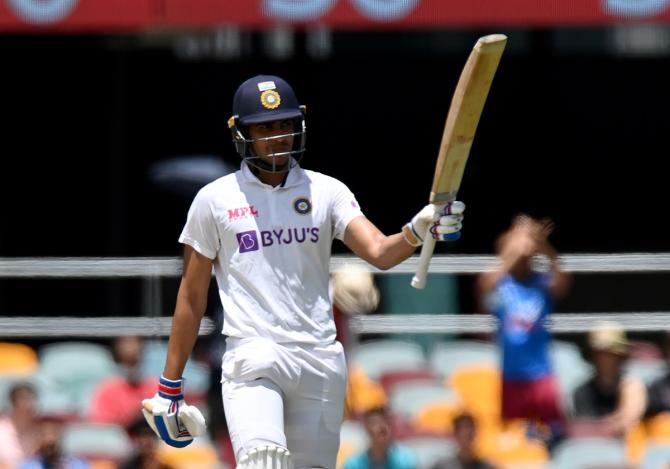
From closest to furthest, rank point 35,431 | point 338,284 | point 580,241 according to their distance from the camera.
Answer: point 338,284 < point 35,431 < point 580,241

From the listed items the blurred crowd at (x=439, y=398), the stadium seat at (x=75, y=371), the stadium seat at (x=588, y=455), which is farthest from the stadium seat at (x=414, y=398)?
the stadium seat at (x=75, y=371)

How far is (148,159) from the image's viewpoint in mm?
12875

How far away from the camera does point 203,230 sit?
4727 mm

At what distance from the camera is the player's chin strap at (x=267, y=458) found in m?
4.47

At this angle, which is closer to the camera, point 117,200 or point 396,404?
point 396,404

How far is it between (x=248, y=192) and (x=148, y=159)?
8246mm

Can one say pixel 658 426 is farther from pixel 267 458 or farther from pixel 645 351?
pixel 267 458

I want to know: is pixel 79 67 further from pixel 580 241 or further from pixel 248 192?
pixel 248 192

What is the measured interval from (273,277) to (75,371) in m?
4.33

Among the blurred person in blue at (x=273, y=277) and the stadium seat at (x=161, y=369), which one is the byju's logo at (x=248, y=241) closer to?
the blurred person in blue at (x=273, y=277)

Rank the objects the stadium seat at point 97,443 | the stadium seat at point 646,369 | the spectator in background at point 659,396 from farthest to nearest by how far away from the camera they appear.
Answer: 1. the stadium seat at point 646,369
2. the spectator in background at point 659,396
3. the stadium seat at point 97,443

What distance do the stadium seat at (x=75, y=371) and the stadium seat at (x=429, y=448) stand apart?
2.04 metres

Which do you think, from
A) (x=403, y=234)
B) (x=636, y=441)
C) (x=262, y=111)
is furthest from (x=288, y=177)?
(x=636, y=441)

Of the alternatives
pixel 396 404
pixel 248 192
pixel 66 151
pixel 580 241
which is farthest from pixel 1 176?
pixel 248 192
